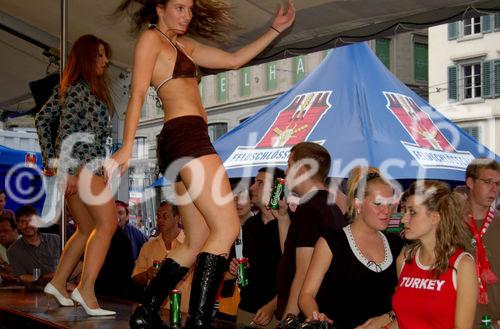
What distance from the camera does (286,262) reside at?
11.8 feet

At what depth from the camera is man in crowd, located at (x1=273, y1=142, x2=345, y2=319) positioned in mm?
3375

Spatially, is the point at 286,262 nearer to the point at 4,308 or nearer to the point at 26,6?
the point at 4,308

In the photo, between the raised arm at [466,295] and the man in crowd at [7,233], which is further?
the man in crowd at [7,233]

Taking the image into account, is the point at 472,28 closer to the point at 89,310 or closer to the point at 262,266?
the point at 262,266

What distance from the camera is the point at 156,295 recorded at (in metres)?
2.88

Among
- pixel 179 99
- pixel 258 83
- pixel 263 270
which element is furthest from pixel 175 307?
pixel 258 83

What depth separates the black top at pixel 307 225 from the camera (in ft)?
11.2

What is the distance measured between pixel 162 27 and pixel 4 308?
71.4 inches

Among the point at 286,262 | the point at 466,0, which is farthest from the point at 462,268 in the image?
the point at 466,0

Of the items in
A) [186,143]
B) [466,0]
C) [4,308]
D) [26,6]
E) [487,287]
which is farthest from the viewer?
[26,6]

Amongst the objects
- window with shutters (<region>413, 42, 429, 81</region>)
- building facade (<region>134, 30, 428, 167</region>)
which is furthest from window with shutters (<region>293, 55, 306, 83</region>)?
window with shutters (<region>413, 42, 429, 81</region>)

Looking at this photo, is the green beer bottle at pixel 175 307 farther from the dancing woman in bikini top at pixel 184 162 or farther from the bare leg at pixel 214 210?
the bare leg at pixel 214 210

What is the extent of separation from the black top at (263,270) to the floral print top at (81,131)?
3.64 ft

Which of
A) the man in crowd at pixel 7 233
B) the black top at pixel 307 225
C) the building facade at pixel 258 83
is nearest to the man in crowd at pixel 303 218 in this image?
the black top at pixel 307 225
